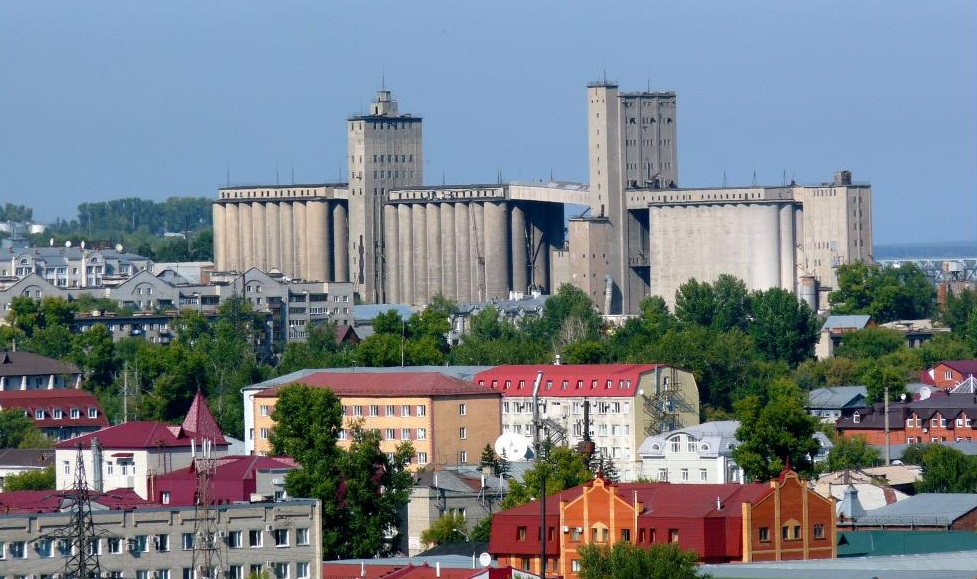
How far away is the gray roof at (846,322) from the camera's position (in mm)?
156250

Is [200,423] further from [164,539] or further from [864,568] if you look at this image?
[864,568]

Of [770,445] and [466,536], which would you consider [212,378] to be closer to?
[770,445]

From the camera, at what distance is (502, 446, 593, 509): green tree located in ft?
239

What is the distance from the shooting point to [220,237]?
19775 cm

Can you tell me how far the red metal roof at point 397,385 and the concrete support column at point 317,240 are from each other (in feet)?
283

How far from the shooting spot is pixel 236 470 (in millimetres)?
72000

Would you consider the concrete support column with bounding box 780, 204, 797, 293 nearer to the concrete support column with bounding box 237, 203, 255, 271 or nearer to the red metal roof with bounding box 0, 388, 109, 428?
the concrete support column with bounding box 237, 203, 255, 271

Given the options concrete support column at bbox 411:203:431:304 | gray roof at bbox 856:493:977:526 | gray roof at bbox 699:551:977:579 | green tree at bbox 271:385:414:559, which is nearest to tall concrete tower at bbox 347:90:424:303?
concrete support column at bbox 411:203:431:304

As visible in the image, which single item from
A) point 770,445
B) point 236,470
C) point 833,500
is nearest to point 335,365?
point 770,445

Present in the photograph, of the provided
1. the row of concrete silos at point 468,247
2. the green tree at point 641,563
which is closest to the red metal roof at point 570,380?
the green tree at point 641,563

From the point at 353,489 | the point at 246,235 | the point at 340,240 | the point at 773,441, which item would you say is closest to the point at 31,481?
the point at 353,489

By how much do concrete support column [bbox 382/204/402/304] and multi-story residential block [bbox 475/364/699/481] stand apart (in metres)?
79.2

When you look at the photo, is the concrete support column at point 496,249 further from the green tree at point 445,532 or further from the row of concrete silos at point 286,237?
the green tree at point 445,532

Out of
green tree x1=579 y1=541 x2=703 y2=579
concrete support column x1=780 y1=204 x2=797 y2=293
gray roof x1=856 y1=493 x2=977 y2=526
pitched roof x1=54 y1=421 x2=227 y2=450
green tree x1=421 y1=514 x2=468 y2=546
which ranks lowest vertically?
green tree x1=421 y1=514 x2=468 y2=546
